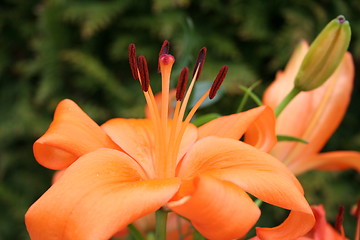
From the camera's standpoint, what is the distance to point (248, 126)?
0.44m

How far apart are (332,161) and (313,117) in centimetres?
6

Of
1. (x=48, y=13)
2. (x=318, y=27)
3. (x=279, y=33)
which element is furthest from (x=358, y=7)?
(x=48, y=13)

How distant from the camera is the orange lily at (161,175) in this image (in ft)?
1.06

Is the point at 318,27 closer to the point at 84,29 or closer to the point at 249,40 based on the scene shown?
the point at 249,40

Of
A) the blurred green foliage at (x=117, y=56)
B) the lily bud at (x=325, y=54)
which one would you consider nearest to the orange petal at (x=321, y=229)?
the lily bud at (x=325, y=54)

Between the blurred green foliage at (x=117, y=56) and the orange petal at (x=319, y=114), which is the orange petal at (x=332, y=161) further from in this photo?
the blurred green foliage at (x=117, y=56)

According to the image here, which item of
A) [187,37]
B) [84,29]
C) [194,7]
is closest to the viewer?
[187,37]

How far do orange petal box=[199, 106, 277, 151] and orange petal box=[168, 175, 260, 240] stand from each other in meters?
0.12

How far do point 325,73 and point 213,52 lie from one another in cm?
115

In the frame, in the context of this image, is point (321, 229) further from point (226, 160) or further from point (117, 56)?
point (117, 56)

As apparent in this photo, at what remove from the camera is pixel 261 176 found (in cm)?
37

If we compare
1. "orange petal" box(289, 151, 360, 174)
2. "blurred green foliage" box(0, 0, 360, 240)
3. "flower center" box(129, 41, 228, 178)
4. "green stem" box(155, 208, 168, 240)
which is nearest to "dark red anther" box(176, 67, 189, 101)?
"flower center" box(129, 41, 228, 178)

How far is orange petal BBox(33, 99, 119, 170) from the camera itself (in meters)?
0.41

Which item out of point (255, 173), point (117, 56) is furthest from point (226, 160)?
point (117, 56)
